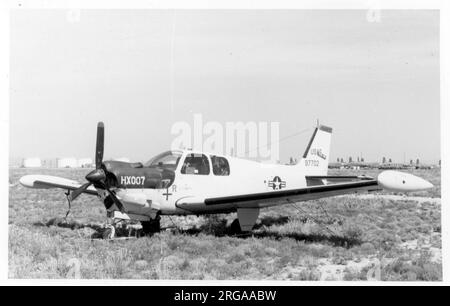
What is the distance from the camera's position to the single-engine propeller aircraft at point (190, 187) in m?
10.6

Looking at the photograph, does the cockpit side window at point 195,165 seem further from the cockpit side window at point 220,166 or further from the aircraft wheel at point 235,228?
the aircraft wheel at point 235,228

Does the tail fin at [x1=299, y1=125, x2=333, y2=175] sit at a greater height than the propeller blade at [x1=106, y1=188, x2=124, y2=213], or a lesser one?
greater

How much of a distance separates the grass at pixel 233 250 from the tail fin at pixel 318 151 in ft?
5.72

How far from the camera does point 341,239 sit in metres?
12.0

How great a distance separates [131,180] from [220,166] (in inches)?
96.9

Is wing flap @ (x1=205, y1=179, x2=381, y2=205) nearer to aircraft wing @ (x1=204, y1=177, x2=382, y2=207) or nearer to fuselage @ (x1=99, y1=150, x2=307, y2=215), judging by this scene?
aircraft wing @ (x1=204, y1=177, x2=382, y2=207)

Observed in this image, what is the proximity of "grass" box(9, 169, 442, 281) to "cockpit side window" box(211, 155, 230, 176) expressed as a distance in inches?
64.3

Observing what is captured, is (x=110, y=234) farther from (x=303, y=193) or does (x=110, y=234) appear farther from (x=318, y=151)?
(x=318, y=151)

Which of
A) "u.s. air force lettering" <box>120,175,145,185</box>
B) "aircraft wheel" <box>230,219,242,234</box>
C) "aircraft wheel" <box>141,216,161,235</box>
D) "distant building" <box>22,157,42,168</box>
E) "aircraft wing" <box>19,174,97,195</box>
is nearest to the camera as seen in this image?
"u.s. air force lettering" <box>120,175,145,185</box>

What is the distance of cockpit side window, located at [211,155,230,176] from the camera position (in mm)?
12133

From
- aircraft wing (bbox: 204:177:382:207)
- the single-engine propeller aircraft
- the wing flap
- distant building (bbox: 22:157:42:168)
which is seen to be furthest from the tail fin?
distant building (bbox: 22:157:42:168)

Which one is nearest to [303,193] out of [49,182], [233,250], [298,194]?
[298,194]

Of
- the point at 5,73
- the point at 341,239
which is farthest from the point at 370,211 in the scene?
the point at 5,73
